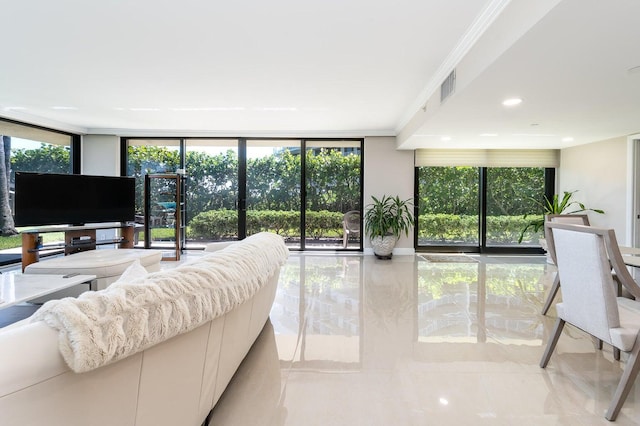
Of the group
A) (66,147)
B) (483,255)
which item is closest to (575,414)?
(483,255)

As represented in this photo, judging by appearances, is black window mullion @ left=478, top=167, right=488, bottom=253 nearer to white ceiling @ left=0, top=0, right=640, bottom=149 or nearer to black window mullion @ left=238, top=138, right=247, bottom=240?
white ceiling @ left=0, top=0, right=640, bottom=149

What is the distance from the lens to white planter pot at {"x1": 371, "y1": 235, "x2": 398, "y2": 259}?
19.3ft

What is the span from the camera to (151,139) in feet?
21.4

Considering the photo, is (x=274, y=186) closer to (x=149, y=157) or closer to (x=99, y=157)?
(x=149, y=157)

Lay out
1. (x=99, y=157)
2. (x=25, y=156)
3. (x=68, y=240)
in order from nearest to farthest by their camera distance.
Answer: (x=68, y=240), (x=25, y=156), (x=99, y=157)

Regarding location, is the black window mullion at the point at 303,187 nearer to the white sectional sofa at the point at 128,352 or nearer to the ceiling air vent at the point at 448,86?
the ceiling air vent at the point at 448,86

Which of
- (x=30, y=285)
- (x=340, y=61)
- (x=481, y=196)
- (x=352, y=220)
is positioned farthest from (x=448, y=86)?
(x=30, y=285)

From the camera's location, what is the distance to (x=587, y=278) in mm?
1760

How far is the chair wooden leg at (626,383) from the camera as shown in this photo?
1.57 m

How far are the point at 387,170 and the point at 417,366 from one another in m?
4.70

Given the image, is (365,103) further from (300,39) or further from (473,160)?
(473,160)

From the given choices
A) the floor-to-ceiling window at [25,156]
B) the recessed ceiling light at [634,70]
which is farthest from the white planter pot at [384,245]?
the floor-to-ceiling window at [25,156]

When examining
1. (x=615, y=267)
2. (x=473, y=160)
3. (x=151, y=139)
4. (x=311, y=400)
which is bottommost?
(x=311, y=400)

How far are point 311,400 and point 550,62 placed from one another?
2.79m
